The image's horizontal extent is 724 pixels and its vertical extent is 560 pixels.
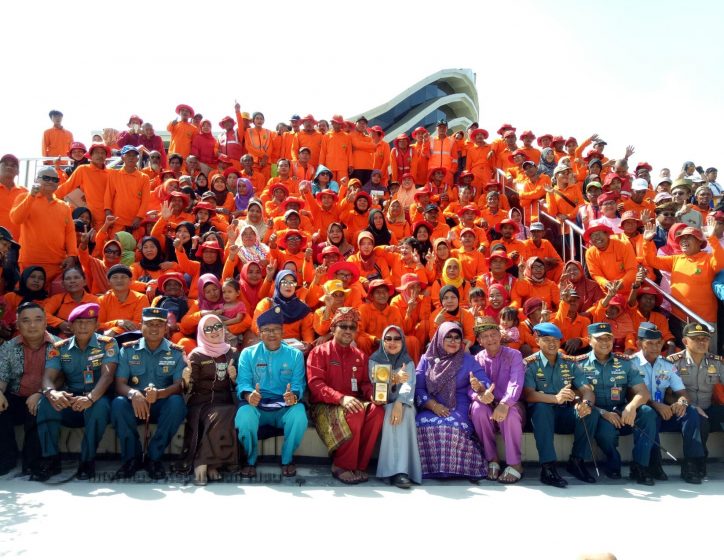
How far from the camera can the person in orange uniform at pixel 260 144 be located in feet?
40.9

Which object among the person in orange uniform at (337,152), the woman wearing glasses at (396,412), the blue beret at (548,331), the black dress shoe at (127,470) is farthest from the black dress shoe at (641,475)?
the person in orange uniform at (337,152)

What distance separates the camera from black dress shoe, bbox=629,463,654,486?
5.09 m

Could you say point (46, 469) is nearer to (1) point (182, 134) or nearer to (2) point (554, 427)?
(2) point (554, 427)

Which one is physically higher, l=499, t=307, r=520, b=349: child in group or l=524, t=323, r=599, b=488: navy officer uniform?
l=499, t=307, r=520, b=349: child in group

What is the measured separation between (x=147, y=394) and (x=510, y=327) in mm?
3704

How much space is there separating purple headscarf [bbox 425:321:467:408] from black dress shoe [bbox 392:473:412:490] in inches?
31.3

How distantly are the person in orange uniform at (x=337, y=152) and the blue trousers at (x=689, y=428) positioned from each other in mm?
8099

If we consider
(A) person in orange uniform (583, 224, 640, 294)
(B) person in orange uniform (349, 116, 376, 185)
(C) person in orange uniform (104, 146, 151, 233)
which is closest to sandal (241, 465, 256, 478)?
(A) person in orange uniform (583, 224, 640, 294)

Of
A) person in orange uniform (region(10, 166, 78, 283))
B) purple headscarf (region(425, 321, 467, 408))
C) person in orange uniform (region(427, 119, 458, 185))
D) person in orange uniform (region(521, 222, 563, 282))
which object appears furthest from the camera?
person in orange uniform (region(427, 119, 458, 185))

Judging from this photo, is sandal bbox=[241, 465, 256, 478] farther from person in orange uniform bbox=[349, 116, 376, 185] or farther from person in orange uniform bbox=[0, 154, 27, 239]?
person in orange uniform bbox=[349, 116, 376, 185]

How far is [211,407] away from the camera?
5094 millimetres

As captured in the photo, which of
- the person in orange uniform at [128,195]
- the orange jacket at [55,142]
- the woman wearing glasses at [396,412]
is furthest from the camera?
the orange jacket at [55,142]

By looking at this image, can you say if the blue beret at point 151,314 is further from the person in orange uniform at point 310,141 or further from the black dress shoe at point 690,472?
the person in orange uniform at point 310,141

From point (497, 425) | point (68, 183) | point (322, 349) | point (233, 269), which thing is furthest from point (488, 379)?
point (68, 183)
